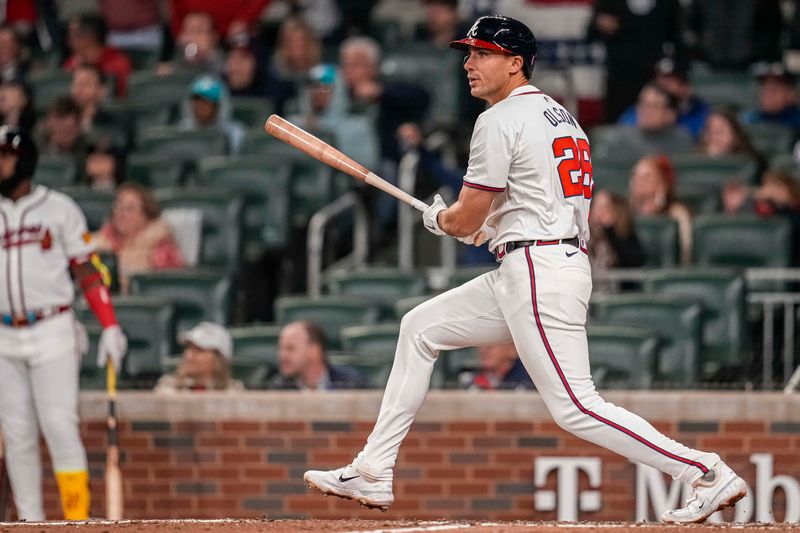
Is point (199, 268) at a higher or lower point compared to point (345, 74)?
lower

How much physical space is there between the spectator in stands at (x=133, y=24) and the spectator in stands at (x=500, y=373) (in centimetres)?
612

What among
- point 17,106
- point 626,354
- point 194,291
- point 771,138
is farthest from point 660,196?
point 17,106

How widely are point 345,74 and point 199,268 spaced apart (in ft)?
7.23

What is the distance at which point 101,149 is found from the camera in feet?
35.4

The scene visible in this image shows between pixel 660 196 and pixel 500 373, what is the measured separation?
6.01ft

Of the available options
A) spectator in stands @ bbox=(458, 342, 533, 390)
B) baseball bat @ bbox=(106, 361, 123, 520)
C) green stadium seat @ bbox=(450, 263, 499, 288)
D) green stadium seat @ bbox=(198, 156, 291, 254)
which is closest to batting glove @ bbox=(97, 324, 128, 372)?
baseball bat @ bbox=(106, 361, 123, 520)

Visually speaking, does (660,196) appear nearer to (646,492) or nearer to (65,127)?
(646,492)

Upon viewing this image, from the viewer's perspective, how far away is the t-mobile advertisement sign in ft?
24.6

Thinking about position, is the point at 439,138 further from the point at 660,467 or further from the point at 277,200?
the point at 660,467

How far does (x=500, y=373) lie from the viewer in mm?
8039

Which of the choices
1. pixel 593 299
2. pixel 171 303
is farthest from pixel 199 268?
pixel 593 299

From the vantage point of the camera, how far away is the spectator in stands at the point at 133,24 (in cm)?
1309

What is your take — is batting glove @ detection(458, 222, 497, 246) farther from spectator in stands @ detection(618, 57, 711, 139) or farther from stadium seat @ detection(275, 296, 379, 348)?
spectator in stands @ detection(618, 57, 711, 139)

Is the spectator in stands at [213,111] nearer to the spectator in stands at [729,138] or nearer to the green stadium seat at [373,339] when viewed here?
the green stadium seat at [373,339]
